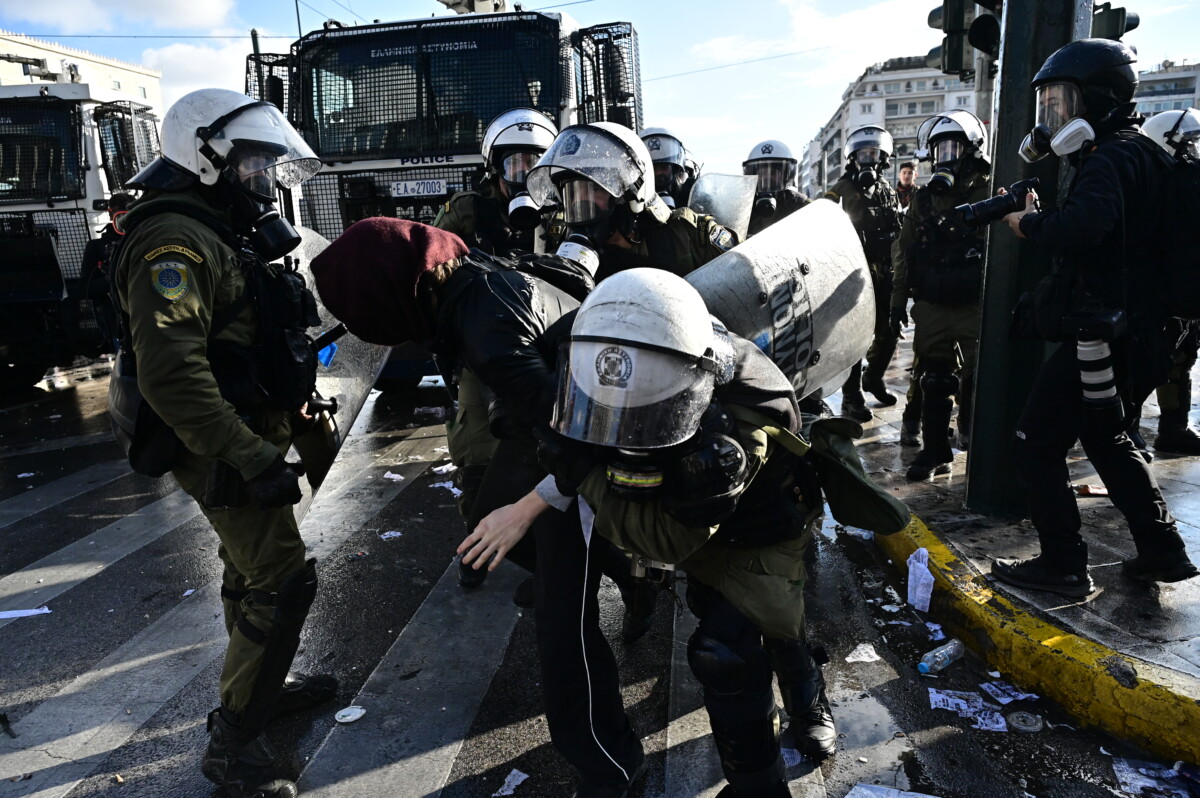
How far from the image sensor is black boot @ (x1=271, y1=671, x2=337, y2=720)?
275 cm

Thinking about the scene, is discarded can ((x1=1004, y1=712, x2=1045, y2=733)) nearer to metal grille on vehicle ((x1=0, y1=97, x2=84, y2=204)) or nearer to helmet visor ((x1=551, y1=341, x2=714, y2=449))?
helmet visor ((x1=551, y1=341, x2=714, y2=449))

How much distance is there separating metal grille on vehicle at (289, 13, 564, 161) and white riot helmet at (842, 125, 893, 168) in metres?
2.53

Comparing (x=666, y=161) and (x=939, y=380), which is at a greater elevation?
(x=666, y=161)

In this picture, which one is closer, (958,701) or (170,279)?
(170,279)

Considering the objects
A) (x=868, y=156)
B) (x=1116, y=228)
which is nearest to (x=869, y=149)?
(x=868, y=156)

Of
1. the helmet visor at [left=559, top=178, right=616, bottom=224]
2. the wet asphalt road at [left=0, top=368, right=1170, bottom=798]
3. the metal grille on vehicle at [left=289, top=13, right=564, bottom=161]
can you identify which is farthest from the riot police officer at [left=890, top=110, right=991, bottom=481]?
the metal grille on vehicle at [left=289, top=13, right=564, bottom=161]

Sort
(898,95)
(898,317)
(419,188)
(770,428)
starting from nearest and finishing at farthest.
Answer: (770,428) → (898,317) → (419,188) → (898,95)

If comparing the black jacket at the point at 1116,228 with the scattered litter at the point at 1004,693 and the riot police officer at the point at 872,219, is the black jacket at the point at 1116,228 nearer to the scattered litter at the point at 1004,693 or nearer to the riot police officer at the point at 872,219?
the scattered litter at the point at 1004,693

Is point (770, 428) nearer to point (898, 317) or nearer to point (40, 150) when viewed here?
point (898, 317)

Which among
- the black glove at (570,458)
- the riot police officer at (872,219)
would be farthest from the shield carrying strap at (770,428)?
the riot police officer at (872,219)

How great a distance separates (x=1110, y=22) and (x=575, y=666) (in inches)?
183

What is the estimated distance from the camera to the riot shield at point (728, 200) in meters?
4.18

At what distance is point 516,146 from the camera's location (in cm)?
453

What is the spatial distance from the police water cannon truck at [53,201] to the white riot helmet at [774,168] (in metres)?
7.11
